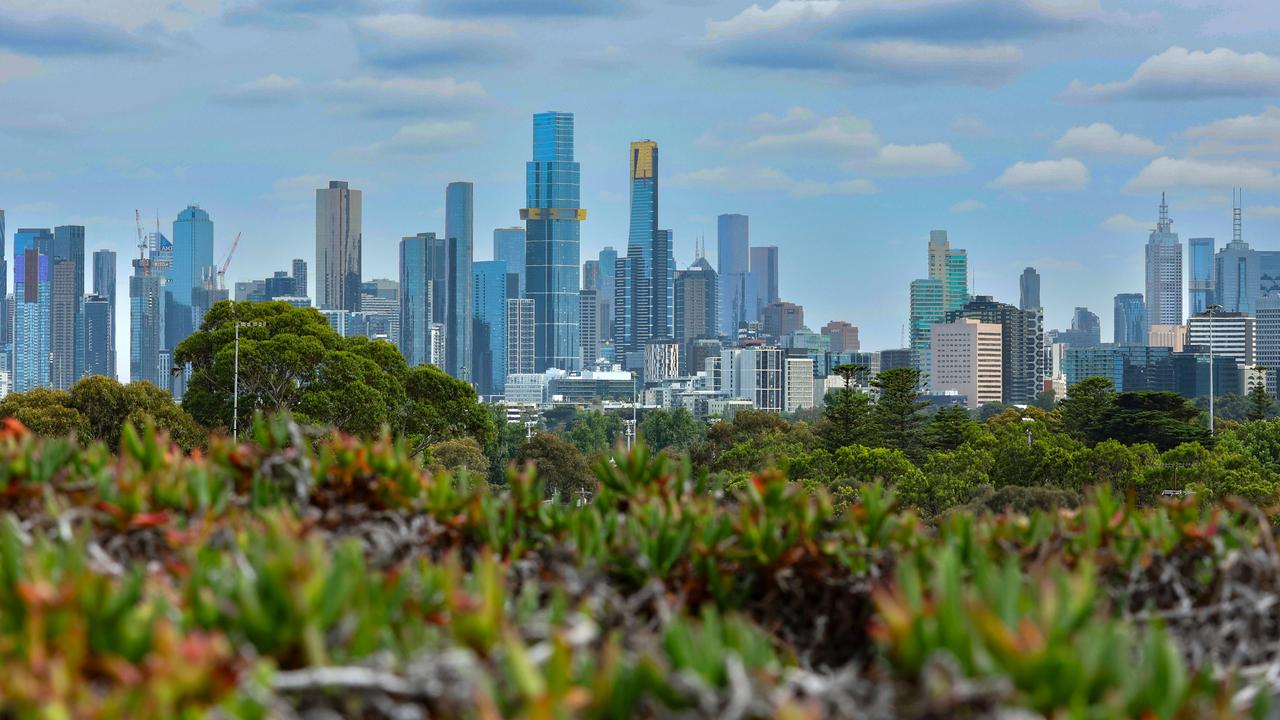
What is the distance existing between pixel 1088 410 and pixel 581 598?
54779 mm

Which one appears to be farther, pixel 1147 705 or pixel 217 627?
pixel 217 627

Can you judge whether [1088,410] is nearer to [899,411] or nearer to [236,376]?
[899,411]

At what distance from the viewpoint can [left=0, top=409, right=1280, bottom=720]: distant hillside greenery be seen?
80.1 inches

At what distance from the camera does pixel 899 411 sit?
172 feet

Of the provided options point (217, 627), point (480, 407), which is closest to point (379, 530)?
point (217, 627)

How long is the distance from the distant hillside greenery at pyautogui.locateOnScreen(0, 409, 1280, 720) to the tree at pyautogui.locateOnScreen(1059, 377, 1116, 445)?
5177 cm

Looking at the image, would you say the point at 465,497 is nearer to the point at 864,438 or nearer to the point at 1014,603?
the point at 1014,603

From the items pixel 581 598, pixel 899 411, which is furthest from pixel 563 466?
pixel 581 598

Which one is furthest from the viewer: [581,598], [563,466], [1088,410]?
[1088,410]

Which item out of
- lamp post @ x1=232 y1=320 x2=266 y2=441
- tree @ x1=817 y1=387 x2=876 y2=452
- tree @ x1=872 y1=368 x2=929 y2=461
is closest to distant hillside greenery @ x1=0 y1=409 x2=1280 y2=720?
A: lamp post @ x1=232 y1=320 x2=266 y2=441

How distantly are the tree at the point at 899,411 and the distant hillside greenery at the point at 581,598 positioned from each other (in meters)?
48.7

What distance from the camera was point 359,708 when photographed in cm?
215

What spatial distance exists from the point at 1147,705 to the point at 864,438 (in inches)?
1975

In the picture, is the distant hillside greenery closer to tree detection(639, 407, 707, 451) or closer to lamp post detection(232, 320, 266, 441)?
lamp post detection(232, 320, 266, 441)
